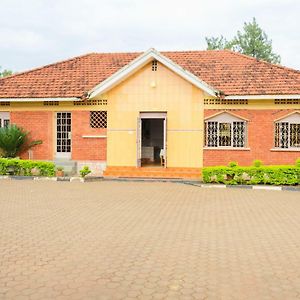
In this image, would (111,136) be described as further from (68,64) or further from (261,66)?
(261,66)

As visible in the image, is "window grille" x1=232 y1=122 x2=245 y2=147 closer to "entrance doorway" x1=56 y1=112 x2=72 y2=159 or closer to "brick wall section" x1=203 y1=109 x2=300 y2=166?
"brick wall section" x1=203 y1=109 x2=300 y2=166

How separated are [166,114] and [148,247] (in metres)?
12.8

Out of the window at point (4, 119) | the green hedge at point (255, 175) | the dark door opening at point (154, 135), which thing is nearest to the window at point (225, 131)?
the green hedge at point (255, 175)

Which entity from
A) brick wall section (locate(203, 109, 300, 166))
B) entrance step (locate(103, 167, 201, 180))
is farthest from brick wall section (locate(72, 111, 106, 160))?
brick wall section (locate(203, 109, 300, 166))

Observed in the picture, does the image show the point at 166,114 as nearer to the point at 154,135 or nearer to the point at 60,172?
the point at 60,172

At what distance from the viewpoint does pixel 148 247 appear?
6840 mm

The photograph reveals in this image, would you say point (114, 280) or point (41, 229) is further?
point (41, 229)

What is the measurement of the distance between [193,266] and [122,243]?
1.67 metres

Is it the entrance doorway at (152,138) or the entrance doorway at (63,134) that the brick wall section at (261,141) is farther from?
the entrance doorway at (63,134)

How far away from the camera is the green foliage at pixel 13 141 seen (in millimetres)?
19391

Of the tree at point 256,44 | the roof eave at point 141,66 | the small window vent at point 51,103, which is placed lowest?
the small window vent at point 51,103

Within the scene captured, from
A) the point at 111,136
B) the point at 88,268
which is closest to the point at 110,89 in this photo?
the point at 111,136

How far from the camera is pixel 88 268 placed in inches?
223

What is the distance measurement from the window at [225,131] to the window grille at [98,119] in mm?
4864
